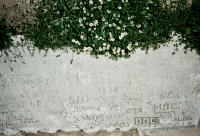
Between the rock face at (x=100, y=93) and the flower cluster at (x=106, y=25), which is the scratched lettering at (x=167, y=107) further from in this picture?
the flower cluster at (x=106, y=25)

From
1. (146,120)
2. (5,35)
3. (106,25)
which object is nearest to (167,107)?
(146,120)

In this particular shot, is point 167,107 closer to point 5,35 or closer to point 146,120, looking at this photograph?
point 146,120

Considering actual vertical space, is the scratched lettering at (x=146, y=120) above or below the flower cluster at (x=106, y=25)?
below

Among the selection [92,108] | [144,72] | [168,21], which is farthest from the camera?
[92,108]

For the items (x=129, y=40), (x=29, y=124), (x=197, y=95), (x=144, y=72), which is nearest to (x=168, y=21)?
(x=129, y=40)

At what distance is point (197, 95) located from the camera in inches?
143

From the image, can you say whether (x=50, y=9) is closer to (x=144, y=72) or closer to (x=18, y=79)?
(x=18, y=79)

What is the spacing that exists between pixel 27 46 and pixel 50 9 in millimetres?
684

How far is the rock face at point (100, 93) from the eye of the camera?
136 inches

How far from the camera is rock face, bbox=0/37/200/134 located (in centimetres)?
344

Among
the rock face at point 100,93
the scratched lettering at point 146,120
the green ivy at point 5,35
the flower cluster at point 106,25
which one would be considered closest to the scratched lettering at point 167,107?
the rock face at point 100,93

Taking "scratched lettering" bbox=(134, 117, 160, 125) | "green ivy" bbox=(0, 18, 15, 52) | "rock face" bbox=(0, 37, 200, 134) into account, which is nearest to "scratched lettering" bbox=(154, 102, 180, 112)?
"rock face" bbox=(0, 37, 200, 134)

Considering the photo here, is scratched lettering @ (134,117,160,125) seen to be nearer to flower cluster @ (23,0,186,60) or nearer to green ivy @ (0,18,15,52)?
flower cluster @ (23,0,186,60)

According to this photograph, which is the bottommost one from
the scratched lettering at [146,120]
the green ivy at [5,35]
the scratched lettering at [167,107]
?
the scratched lettering at [146,120]
